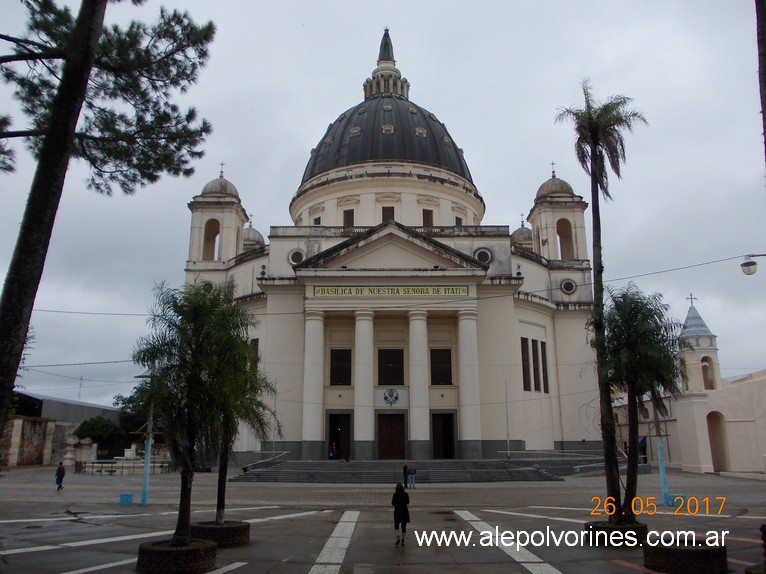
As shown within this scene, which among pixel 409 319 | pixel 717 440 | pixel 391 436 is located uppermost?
pixel 409 319

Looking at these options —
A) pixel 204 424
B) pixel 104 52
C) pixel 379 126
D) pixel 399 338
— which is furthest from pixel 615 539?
pixel 379 126

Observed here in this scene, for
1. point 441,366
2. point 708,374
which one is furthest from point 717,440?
point 441,366

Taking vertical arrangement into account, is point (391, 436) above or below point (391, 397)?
below

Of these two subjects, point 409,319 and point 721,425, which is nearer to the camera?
→ point 409,319

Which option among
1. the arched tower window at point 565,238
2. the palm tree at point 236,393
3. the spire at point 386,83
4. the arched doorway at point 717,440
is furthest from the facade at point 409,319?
the palm tree at point 236,393

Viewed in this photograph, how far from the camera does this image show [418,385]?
3575 centimetres

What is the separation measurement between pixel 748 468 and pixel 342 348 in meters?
24.3

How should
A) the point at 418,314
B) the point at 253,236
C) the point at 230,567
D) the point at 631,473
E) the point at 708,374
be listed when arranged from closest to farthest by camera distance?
1. the point at 230,567
2. the point at 631,473
3. the point at 418,314
4. the point at 708,374
5. the point at 253,236

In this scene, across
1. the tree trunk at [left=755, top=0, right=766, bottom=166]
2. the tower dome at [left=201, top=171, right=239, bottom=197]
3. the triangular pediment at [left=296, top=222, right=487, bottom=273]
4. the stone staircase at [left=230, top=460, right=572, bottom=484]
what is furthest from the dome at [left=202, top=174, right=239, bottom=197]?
the tree trunk at [left=755, top=0, right=766, bottom=166]

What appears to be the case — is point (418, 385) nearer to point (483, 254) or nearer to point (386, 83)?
point (483, 254)

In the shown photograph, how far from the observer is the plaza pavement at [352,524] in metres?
11.1

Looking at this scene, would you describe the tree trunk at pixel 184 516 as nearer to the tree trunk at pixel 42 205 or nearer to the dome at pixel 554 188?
the tree trunk at pixel 42 205

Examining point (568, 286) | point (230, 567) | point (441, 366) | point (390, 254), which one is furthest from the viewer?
point (568, 286)

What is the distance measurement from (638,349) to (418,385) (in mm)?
22241
